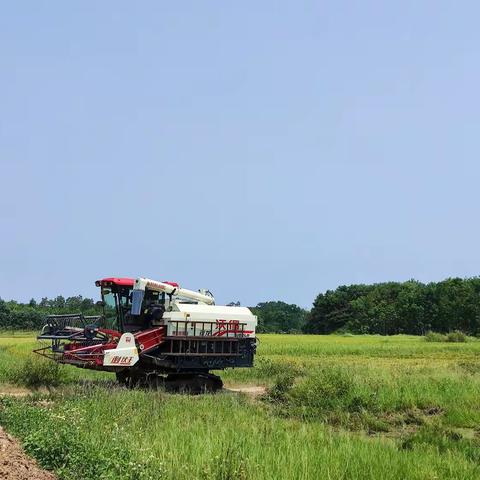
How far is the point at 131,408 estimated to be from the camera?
448 inches

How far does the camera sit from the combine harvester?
1697 centimetres

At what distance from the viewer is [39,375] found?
57.8 feet

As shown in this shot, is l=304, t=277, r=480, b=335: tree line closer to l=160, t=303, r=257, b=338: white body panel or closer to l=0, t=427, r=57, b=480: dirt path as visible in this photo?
l=160, t=303, r=257, b=338: white body panel

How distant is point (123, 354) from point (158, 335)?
46.4 inches

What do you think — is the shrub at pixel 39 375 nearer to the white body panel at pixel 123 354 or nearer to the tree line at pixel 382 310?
the white body panel at pixel 123 354

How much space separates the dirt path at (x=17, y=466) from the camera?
258 inches

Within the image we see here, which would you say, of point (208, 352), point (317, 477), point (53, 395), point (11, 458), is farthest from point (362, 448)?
point (208, 352)

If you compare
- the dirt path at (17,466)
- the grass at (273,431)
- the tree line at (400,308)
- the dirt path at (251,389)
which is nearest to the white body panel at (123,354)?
the grass at (273,431)

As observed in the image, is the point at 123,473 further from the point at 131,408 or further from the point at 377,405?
the point at 377,405

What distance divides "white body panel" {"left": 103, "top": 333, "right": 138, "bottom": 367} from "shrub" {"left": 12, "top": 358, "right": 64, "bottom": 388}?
218 centimetres

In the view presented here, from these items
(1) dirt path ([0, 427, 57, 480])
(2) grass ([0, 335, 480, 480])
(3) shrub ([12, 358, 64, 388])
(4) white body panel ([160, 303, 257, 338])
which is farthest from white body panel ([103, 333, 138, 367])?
(1) dirt path ([0, 427, 57, 480])

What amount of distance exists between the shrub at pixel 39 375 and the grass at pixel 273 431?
0.53 m

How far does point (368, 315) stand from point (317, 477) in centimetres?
10017

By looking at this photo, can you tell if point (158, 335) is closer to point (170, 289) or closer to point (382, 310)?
point (170, 289)
